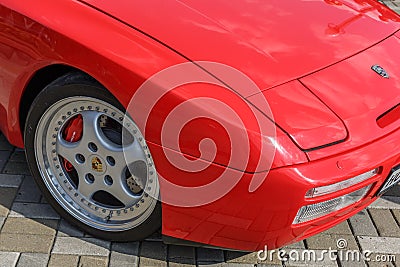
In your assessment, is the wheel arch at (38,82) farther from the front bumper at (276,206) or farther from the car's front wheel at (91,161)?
the front bumper at (276,206)

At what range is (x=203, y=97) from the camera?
216 cm

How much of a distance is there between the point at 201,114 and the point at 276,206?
452 mm

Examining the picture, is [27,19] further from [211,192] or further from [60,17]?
[211,192]

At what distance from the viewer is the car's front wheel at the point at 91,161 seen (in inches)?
94.0

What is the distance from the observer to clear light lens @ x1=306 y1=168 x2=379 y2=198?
7.13 feet

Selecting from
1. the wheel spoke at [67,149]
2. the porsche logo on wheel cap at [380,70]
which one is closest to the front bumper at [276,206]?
the porsche logo on wheel cap at [380,70]

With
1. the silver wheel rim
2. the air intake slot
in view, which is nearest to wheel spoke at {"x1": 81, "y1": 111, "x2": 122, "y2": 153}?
the silver wheel rim

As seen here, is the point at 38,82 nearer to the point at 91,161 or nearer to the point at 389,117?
the point at 91,161

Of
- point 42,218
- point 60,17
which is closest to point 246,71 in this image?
point 60,17

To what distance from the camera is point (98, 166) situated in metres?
2.55

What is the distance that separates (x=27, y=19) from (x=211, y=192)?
3.57ft

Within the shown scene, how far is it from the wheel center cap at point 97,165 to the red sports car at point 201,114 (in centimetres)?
1

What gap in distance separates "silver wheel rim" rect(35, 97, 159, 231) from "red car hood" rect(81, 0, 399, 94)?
41cm

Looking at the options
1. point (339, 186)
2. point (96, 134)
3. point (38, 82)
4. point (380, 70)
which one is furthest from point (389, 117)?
point (38, 82)
